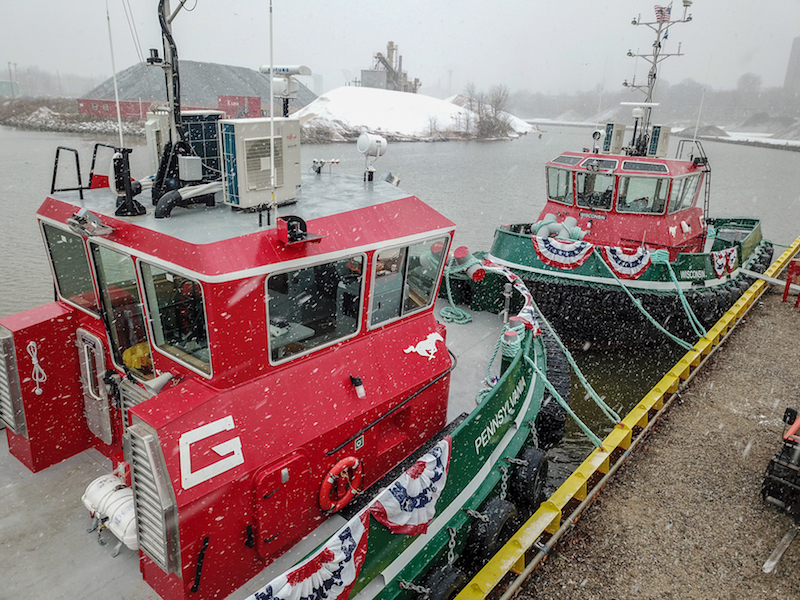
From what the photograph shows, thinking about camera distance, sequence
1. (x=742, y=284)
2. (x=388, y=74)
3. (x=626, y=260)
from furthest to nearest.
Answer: (x=388, y=74) → (x=742, y=284) → (x=626, y=260)

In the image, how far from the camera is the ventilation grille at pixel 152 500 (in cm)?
294

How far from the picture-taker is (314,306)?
3957 mm

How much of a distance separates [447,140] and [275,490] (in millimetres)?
64352

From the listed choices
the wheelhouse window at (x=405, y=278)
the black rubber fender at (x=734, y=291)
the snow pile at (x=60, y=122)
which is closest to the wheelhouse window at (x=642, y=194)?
the black rubber fender at (x=734, y=291)

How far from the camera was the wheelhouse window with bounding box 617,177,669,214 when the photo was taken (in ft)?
37.2

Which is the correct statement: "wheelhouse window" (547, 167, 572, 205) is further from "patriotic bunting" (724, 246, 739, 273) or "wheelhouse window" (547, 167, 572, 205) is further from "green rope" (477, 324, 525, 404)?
"green rope" (477, 324, 525, 404)

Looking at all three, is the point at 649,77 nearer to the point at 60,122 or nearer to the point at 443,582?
the point at 443,582

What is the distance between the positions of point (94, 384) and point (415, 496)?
8.52 feet

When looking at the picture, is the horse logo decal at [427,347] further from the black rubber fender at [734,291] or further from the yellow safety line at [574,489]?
the black rubber fender at [734,291]

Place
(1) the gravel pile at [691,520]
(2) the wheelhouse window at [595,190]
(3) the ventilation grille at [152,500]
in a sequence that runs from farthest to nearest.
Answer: (2) the wheelhouse window at [595,190], (1) the gravel pile at [691,520], (3) the ventilation grille at [152,500]

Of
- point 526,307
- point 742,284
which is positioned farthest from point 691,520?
point 742,284

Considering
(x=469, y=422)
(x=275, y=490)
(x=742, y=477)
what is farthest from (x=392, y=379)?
(x=742, y=477)

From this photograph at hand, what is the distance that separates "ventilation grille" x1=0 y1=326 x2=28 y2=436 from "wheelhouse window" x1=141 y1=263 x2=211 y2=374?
130cm

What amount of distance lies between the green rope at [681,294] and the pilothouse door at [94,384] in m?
9.20
